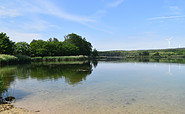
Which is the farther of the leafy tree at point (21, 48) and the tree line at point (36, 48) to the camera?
the leafy tree at point (21, 48)

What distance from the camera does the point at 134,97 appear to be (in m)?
10.7

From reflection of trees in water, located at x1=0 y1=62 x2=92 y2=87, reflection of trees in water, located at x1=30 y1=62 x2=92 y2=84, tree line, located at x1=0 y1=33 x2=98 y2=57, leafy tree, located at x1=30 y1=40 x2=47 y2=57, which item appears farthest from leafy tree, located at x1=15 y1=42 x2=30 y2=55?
reflection of trees in water, located at x1=30 y1=62 x2=92 y2=84

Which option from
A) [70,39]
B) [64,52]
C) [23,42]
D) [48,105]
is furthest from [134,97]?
[70,39]

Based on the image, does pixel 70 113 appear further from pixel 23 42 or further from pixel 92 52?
pixel 92 52

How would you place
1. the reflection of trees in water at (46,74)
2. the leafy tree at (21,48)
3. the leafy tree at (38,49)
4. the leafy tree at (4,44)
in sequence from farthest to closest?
the leafy tree at (38,49) → the leafy tree at (21,48) → the leafy tree at (4,44) → the reflection of trees in water at (46,74)

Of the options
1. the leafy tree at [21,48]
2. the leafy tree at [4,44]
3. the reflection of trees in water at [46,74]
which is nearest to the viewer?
the reflection of trees in water at [46,74]

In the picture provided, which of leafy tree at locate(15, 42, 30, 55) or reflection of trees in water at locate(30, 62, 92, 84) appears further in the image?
leafy tree at locate(15, 42, 30, 55)

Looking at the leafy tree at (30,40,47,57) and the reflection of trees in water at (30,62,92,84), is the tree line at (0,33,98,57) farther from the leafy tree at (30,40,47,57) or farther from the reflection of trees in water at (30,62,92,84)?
the reflection of trees in water at (30,62,92,84)

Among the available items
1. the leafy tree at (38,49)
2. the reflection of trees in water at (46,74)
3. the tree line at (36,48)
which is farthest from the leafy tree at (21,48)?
the reflection of trees in water at (46,74)

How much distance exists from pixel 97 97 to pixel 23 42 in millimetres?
73866

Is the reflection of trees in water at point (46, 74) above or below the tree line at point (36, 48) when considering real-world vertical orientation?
below

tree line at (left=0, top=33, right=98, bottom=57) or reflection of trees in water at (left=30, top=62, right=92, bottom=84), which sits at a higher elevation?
tree line at (left=0, top=33, right=98, bottom=57)

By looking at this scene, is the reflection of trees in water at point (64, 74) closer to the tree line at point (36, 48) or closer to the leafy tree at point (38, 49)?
the tree line at point (36, 48)

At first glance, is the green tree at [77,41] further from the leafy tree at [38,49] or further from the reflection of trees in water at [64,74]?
the reflection of trees in water at [64,74]
